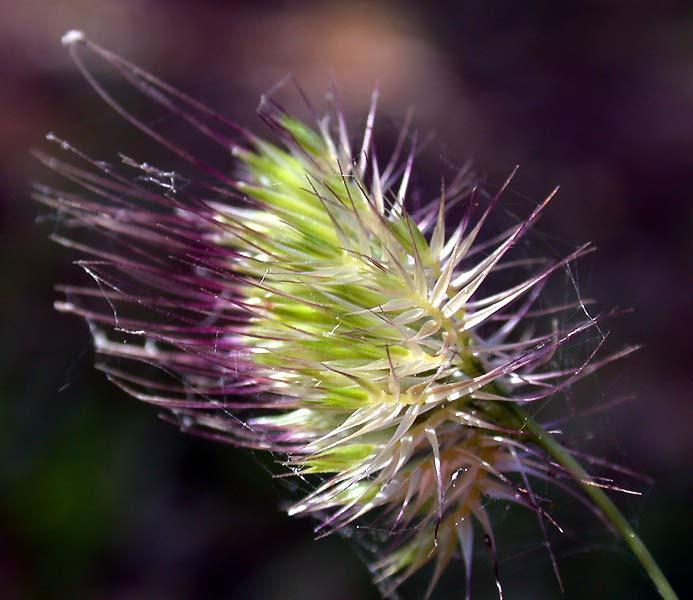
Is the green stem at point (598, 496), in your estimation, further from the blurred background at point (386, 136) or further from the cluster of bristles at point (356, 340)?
the blurred background at point (386, 136)

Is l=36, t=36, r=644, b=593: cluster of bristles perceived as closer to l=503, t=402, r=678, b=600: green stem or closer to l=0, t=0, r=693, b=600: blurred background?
l=503, t=402, r=678, b=600: green stem

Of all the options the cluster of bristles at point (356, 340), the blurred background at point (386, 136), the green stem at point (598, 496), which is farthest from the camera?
the blurred background at point (386, 136)

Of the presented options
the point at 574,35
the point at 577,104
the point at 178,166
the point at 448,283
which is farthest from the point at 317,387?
the point at 574,35

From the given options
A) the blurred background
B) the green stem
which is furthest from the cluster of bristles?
the blurred background

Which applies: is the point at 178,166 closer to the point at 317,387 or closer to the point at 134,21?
the point at 134,21

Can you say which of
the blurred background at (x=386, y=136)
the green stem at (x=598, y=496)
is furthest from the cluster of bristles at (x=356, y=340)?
the blurred background at (x=386, y=136)

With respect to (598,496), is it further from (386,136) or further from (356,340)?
(386,136)
